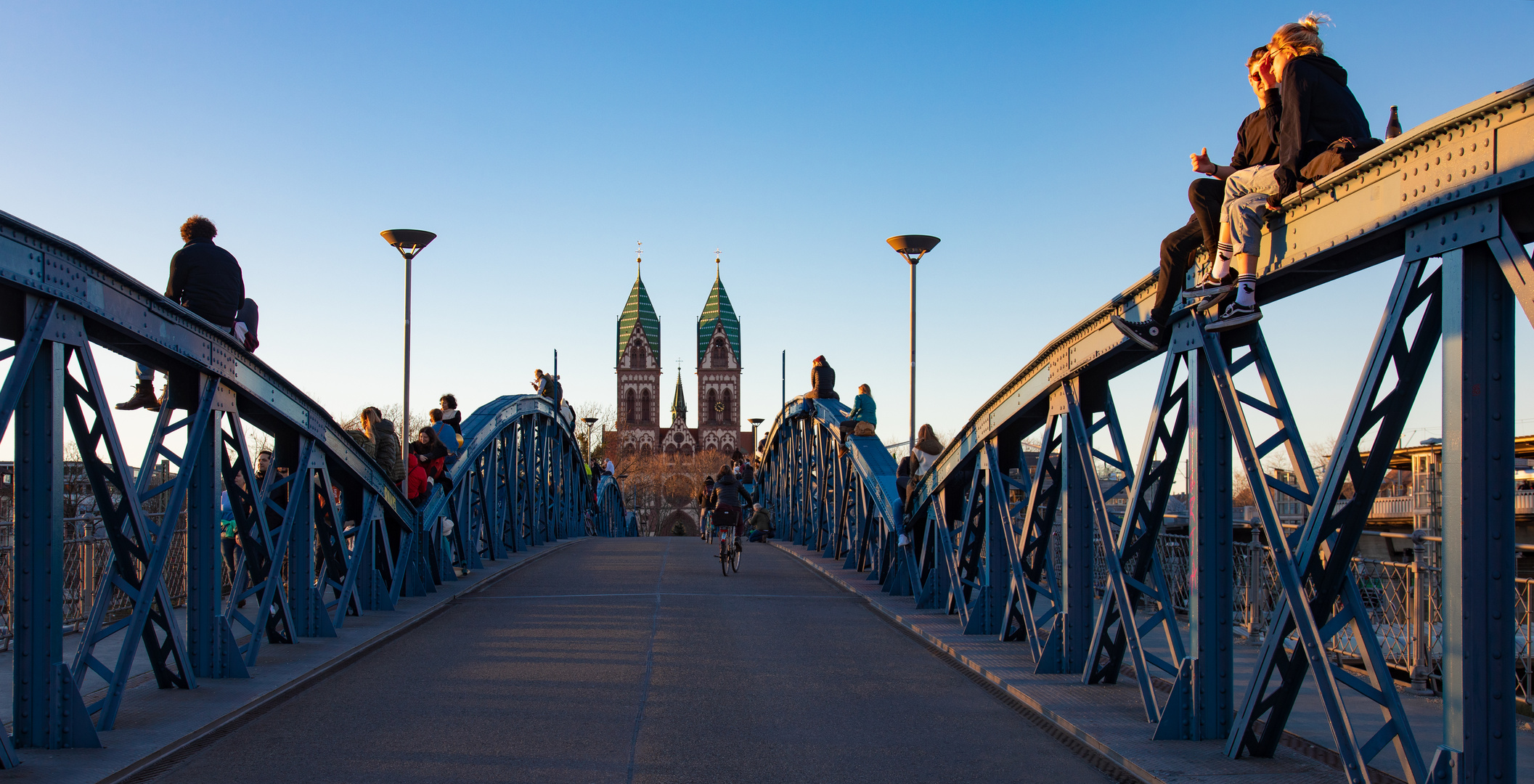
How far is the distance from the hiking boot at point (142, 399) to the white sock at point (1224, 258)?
731 centimetres

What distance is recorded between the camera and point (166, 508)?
9.20 meters

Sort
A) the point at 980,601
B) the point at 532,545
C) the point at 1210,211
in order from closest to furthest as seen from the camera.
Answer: the point at 1210,211 → the point at 980,601 → the point at 532,545

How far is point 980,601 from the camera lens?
Result: 36.4 feet

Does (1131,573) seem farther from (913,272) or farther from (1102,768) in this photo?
(913,272)

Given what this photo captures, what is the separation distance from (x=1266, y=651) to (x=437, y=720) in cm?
458

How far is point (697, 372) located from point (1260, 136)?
170m

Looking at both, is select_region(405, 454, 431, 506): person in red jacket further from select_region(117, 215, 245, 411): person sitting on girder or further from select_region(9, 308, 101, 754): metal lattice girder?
select_region(9, 308, 101, 754): metal lattice girder

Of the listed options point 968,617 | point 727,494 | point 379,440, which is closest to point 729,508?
point 727,494

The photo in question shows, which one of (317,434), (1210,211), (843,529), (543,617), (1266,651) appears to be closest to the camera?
(1266,651)

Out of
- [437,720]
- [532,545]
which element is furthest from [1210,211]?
[532,545]

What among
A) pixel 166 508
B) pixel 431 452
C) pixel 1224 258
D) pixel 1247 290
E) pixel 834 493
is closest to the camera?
pixel 1247 290

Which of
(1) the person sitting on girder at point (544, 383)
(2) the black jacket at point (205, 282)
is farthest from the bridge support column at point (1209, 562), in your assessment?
(1) the person sitting on girder at point (544, 383)

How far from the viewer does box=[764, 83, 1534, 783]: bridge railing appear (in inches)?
170

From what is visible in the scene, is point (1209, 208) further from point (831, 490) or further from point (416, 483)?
point (831, 490)
